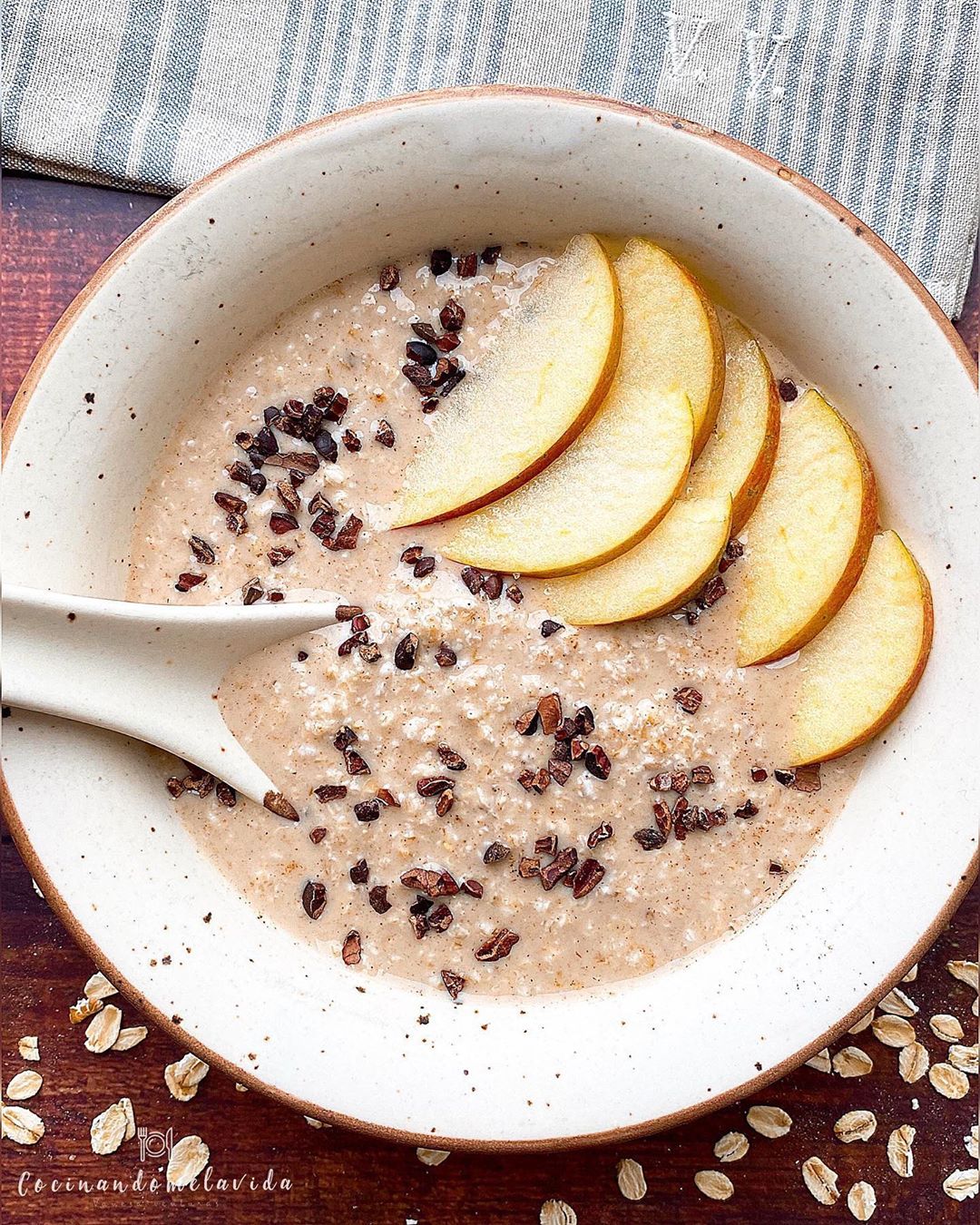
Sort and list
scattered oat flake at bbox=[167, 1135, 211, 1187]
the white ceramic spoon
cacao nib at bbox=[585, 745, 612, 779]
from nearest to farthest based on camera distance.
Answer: the white ceramic spoon, cacao nib at bbox=[585, 745, 612, 779], scattered oat flake at bbox=[167, 1135, 211, 1187]

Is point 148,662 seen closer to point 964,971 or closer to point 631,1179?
point 631,1179

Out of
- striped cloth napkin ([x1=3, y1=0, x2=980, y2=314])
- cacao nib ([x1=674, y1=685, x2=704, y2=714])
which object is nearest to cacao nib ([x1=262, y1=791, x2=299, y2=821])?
cacao nib ([x1=674, y1=685, x2=704, y2=714])

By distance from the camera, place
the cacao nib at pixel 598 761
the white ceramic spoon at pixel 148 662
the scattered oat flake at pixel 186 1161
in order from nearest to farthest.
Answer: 1. the white ceramic spoon at pixel 148 662
2. the cacao nib at pixel 598 761
3. the scattered oat flake at pixel 186 1161

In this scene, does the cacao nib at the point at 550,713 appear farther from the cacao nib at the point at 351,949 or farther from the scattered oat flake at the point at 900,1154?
the scattered oat flake at the point at 900,1154

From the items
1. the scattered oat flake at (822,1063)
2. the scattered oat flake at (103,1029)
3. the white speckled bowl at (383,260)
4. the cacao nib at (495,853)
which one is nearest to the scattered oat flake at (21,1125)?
the scattered oat flake at (103,1029)

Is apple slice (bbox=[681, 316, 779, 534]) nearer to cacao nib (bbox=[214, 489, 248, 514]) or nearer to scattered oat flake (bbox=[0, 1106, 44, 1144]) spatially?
cacao nib (bbox=[214, 489, 248, 514])

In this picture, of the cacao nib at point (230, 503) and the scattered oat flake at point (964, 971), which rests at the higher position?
the cacao nib at point (230, 503)

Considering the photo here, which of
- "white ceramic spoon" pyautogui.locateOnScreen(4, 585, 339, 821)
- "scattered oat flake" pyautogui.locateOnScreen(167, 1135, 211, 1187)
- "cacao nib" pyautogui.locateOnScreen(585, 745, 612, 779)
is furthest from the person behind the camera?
"scattered oat flake" pyautogui.locateOnScreen(167, 1135, 211, 1187)
